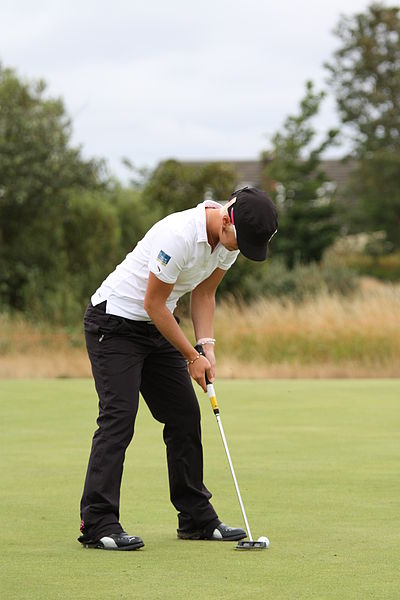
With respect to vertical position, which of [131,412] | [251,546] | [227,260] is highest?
[227,260]

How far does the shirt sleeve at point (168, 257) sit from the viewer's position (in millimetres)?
5094

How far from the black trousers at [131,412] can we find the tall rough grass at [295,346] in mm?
11369

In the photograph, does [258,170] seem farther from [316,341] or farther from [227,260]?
[227,260]

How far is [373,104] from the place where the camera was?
4878 centimetres

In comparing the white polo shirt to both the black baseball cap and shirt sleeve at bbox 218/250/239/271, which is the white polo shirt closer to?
shirt sleeve at bbox 218/250/239/271

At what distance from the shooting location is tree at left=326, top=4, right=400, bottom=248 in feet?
157

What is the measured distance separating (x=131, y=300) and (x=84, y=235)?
2011 cm

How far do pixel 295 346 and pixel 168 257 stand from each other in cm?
1325

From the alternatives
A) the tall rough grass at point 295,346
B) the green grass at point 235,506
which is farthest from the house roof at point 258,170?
the green grass at point 235,506

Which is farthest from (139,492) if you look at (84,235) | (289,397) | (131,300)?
(84,235)

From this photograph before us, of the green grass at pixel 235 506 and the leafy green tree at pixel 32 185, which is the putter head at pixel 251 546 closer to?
the green grass at pixel 235 506

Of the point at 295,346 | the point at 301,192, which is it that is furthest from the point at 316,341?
the point at 301,192

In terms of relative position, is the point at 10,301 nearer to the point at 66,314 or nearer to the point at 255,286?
the point at 66,314

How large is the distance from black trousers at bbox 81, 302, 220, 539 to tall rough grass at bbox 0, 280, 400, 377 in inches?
448
